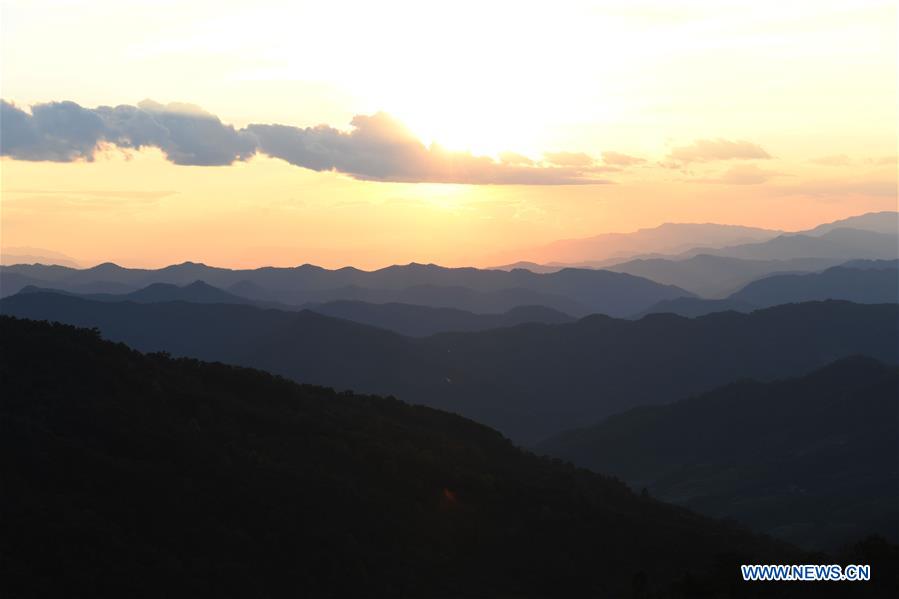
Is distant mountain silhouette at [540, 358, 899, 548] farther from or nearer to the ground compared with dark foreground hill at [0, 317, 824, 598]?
nearer to the ground

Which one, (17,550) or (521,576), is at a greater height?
(17,550)

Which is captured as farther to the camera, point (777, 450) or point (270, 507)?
point (777, 450)

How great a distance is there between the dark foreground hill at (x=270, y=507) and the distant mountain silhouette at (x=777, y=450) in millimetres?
→ 52201

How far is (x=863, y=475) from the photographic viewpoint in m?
141

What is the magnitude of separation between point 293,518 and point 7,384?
21015 mm

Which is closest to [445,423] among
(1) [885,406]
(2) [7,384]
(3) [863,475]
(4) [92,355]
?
(4) [92,355]

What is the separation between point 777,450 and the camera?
161m

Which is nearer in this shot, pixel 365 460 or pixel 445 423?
pixel 365 460

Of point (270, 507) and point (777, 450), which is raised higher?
point (270, 507)

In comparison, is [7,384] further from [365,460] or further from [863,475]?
[863,475]

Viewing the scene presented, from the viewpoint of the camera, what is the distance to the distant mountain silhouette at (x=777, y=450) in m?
125

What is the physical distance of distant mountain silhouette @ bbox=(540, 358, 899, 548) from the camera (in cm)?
12500

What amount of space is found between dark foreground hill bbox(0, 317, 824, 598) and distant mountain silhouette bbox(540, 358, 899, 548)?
171 feet

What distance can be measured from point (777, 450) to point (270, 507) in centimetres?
11967
